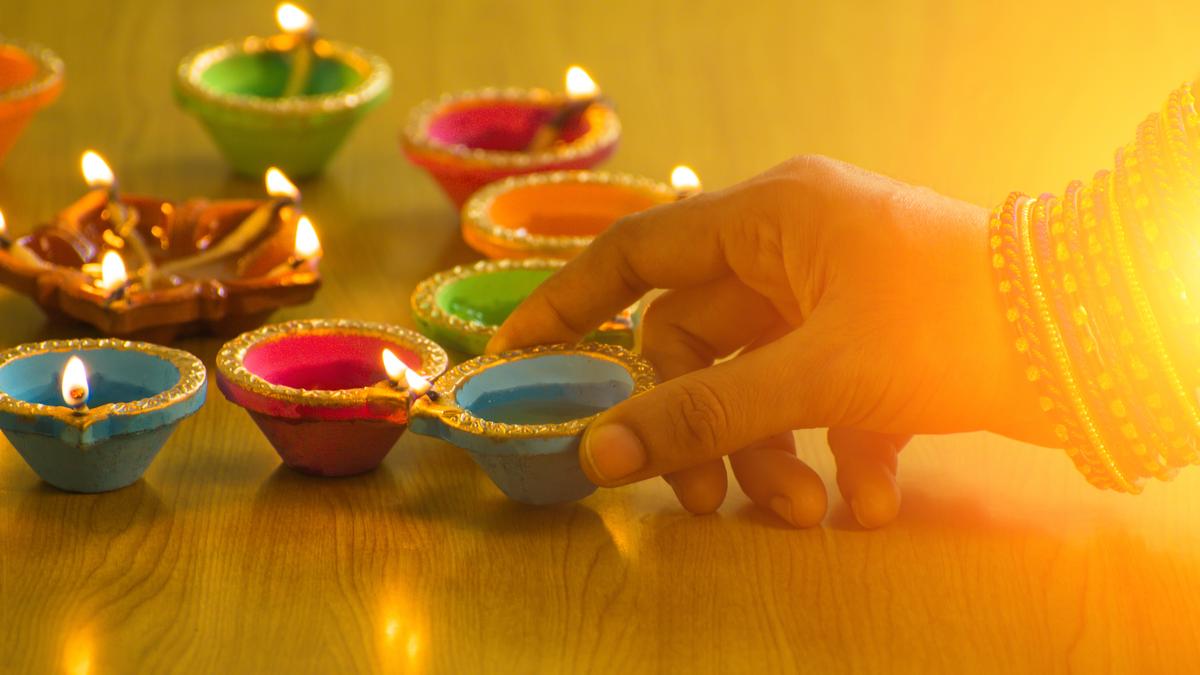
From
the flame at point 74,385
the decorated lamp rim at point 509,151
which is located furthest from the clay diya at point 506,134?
the flame at point 74,385

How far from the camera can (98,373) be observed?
1.04 m

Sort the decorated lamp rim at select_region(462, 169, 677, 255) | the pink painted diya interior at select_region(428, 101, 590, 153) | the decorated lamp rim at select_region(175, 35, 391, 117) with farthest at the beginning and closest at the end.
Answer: the pink painted diya interior at select_region(428, 101, 590, 153) → the decorated lamp rim at select_region(175, 35, 391, 117) → the decorated lamp rim at select_region(462, 169, 677, 255)

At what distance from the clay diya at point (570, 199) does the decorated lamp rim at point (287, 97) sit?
0.19m

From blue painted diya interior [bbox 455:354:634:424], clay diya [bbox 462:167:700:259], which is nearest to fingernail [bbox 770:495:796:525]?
blue painted diya interior [bbox 455:354:634:424]

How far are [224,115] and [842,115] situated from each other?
644 millimetres

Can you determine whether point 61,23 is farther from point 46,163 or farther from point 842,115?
point 842,115

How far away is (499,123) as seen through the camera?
64.1 inches

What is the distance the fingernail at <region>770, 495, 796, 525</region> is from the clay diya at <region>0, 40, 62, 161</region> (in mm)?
811

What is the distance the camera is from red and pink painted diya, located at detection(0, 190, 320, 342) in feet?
3.88

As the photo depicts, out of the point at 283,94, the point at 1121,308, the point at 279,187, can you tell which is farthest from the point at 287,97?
the point at 1121,308

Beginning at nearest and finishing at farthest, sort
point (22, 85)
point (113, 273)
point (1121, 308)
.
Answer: point (1121, 308) < point (113, 273) < point (22, 85)

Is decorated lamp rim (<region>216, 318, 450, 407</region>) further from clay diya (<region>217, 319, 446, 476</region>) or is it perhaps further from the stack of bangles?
the stack of bangles

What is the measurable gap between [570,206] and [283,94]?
1.28 ft

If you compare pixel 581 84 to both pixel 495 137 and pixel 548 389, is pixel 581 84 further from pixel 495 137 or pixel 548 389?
pixel 548 389
